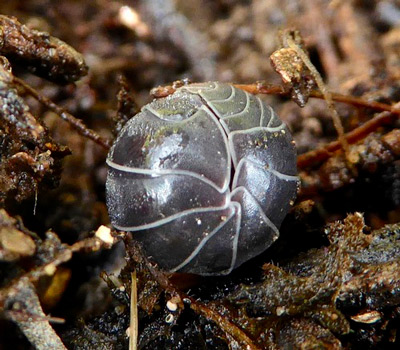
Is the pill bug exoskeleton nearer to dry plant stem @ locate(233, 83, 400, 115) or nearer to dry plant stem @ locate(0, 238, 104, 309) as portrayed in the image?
dry plant stem @ locate(0, 238, 104, 309)

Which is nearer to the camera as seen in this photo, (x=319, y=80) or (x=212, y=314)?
(x=212, y=314)

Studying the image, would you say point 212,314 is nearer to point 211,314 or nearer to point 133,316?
point 211,314

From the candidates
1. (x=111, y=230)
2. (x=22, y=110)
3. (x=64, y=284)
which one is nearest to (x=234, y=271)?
(x=111, y=230)

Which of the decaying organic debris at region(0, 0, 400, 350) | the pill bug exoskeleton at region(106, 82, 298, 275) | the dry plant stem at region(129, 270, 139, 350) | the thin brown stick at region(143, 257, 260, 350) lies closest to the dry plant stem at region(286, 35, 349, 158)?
the decaying organic debris at region(0, 0, 400, 350)

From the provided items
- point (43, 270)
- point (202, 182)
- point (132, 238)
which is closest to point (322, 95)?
point (202, 182)

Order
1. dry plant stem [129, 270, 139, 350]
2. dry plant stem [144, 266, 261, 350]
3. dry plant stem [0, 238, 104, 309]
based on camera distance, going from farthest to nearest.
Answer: dry plant stem [129, 270, 139, 350] → dry plant stem [144, 266, 261, 350] → dry plant stem [0, 238, 104, 309]

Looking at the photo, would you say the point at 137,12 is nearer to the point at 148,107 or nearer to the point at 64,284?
the point at 148,107

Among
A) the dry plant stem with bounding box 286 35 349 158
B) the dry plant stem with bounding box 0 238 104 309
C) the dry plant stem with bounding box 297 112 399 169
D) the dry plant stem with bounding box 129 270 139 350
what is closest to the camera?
the dry plant stem with bounding box 0 238 104 309
